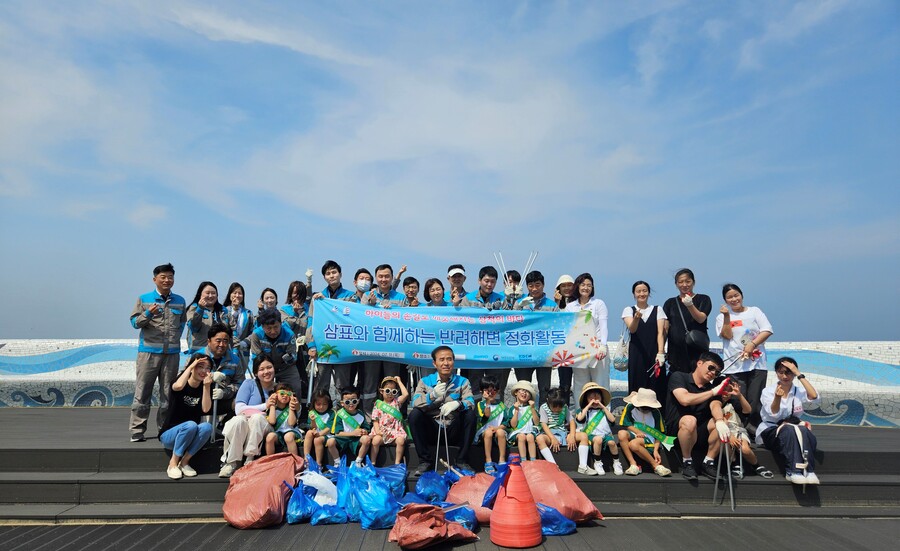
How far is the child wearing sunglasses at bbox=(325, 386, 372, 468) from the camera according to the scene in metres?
5.28

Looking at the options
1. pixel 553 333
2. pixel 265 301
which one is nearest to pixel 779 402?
pixel 553 333

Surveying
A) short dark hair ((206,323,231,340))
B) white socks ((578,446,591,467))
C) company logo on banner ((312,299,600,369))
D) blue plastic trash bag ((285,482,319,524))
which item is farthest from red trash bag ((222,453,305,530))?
white socks ((578,446,591,467))

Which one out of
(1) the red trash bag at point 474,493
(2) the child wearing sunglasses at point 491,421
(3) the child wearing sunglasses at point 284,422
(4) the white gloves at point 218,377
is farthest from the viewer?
(4) the white gloves at point 218,377

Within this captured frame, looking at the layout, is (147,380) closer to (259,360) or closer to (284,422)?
(259,360)

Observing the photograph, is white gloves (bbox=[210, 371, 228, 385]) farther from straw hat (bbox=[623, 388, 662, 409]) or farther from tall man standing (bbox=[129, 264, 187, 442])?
straw hat (bbox=[623, 388, 662, 409])

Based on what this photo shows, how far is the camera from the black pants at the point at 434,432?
17.4 feet

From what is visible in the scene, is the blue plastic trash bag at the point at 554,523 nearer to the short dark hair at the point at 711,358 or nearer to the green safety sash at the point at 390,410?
the green safety sash at the point at 390,410

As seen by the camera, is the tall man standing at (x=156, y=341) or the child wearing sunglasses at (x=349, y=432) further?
the tall man standing at (x=156, y=341)

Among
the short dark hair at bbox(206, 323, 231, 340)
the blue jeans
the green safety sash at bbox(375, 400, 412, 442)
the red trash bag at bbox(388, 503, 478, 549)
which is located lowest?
the red trash bag at bbox(388, 503, 478, 549)

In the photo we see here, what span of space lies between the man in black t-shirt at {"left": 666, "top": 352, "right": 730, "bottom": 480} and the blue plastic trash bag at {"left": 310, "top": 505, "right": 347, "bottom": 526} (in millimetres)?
3064

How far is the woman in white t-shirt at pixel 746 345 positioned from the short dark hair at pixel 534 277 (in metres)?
1.97

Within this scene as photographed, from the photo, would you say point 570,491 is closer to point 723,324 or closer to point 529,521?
point 529,521

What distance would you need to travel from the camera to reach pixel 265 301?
292 inches

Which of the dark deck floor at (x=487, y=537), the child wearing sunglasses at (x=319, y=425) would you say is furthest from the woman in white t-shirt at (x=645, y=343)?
the child wearing sunglasses at (x=319, y=425)
